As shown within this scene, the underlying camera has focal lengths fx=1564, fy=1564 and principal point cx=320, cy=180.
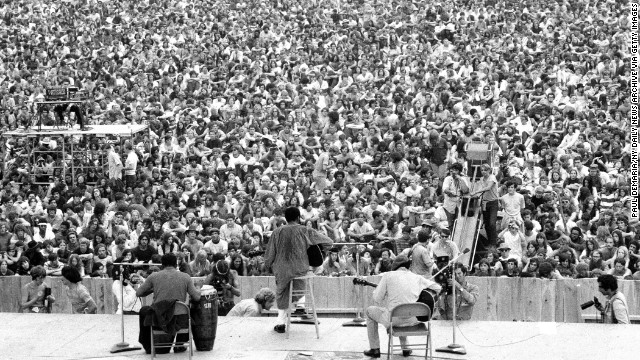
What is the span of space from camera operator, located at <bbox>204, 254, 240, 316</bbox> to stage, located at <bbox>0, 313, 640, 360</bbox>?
64 cm

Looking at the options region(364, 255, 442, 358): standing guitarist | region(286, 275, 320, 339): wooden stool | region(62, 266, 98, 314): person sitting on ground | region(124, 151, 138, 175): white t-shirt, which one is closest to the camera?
region(364, 255, 442, 358): standing guitarist

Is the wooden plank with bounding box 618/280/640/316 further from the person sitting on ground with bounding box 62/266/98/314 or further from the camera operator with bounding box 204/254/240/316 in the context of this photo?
the person sitting on ground with bounding box 62/266/98/314

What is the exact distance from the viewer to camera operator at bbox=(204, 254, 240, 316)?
19922 mm

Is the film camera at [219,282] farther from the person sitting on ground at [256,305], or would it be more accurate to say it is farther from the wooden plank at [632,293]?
the wooden plank at [632,293]

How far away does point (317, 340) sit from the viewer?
18.4 meters

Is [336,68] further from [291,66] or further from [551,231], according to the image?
[551,231]

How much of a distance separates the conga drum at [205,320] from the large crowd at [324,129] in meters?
0.93

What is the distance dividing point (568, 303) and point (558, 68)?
506 inches

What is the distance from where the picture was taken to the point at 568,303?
20.9m

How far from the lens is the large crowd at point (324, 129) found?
78.7 feet

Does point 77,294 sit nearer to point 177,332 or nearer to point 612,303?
point 177,332

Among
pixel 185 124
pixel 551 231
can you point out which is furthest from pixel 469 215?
pixel 185 124

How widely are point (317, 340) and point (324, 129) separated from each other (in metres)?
13.3

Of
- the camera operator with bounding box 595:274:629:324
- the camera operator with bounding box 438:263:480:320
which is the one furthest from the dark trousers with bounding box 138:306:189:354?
the camera operator with bounding box 595:274:629:324
